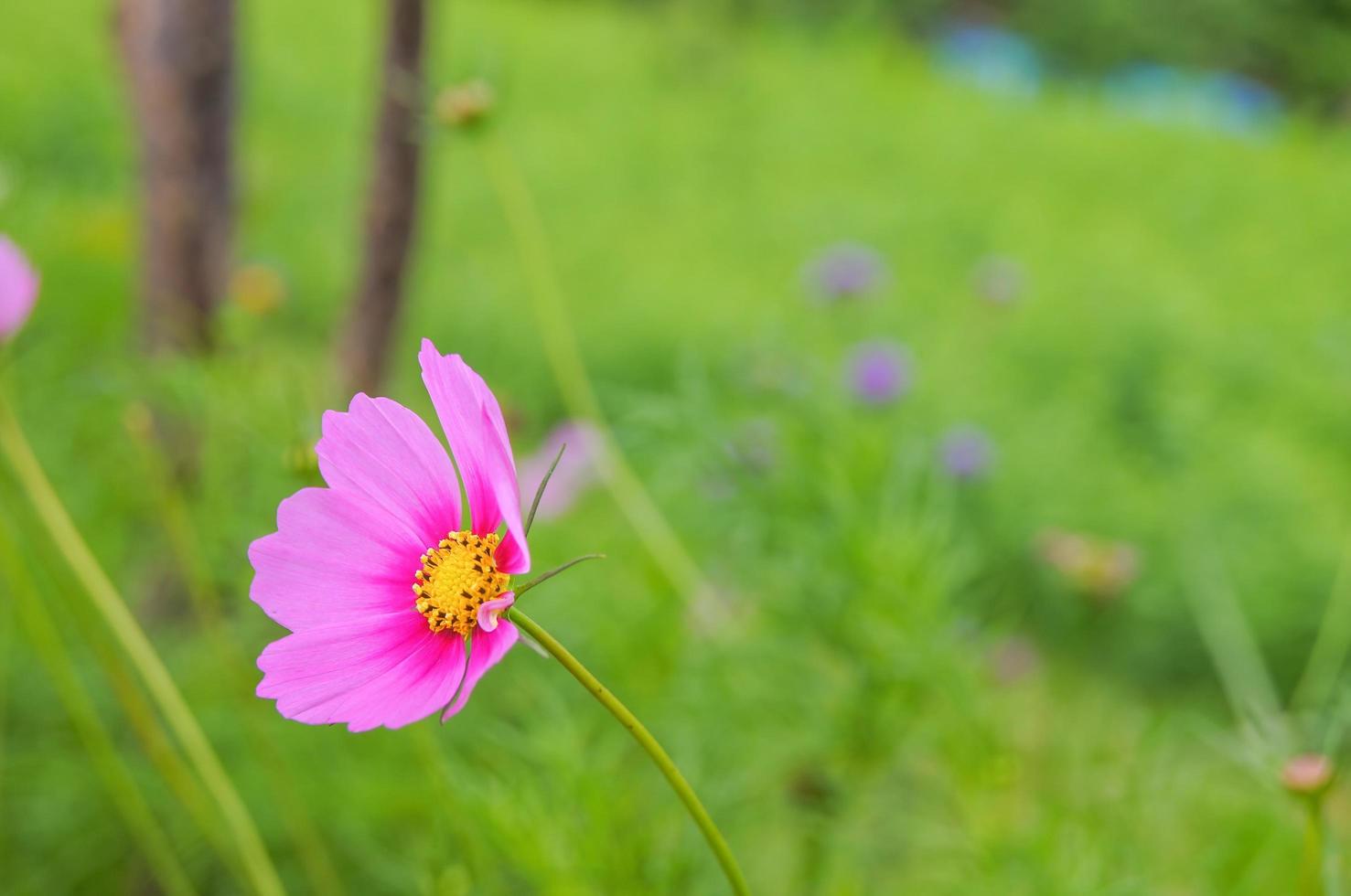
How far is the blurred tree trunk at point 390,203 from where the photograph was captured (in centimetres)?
60

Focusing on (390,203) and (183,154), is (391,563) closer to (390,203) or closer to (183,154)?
(390,203)

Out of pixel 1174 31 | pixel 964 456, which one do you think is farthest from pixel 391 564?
pixel 1174 31

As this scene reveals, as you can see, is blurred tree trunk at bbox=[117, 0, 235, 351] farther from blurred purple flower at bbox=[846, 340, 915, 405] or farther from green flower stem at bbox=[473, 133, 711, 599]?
blurred purple flower at bbox=[846, 340, 915, 405]

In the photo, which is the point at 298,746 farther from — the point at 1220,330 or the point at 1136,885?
the point at 1220,330

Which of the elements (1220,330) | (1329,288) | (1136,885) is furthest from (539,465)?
(1329,288)

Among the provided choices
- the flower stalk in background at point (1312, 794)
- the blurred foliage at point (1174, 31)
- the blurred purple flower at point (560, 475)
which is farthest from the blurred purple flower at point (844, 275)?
the blurred foliage at point (1174, 31)

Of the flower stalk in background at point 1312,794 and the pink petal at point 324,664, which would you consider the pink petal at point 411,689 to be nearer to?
the pink petal at point 324,664

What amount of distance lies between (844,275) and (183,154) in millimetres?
594

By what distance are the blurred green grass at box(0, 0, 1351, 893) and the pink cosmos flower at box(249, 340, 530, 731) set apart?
0.15 meters

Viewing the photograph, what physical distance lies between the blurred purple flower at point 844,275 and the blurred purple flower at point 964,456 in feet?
0.57

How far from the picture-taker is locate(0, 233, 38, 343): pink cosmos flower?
1.16ft

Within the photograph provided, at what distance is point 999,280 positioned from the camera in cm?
177

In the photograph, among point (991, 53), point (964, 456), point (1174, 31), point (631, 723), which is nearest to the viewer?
point (631, 723)

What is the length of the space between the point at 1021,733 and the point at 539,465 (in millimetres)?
520
